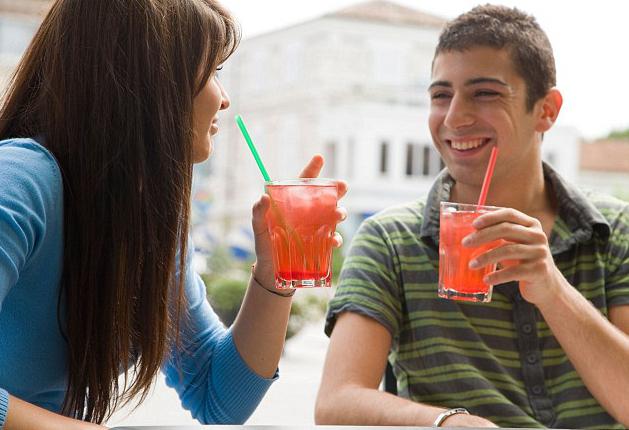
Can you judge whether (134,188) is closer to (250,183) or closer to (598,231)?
(598,231)

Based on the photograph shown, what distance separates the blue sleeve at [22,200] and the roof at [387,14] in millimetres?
16161

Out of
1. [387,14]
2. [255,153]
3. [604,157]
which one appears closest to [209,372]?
[255,153]

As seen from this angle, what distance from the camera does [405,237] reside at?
5.85 ft

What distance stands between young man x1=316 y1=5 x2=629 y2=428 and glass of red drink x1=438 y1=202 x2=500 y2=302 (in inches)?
2.1

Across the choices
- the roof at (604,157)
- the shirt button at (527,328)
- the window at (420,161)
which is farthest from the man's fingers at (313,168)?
the roof at (604,157)

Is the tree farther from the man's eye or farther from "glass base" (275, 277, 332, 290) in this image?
"glass base" (275, 277, 332, 290)

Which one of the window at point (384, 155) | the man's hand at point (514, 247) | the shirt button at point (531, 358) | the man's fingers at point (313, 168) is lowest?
the window at point (384, 155)

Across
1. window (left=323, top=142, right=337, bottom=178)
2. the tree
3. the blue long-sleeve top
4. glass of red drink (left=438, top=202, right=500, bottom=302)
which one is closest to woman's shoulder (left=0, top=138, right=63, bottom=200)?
the blue long-sleeve top

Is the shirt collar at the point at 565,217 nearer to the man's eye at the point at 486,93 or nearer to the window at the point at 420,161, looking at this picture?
the man's eye at the point at 486,93

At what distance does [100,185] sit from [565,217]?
105 centimetres

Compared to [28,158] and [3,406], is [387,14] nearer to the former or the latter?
[28,158]

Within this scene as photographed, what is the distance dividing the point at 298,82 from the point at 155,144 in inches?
673

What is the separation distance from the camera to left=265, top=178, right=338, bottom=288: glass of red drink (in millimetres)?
1313

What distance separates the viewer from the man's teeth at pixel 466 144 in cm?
178
